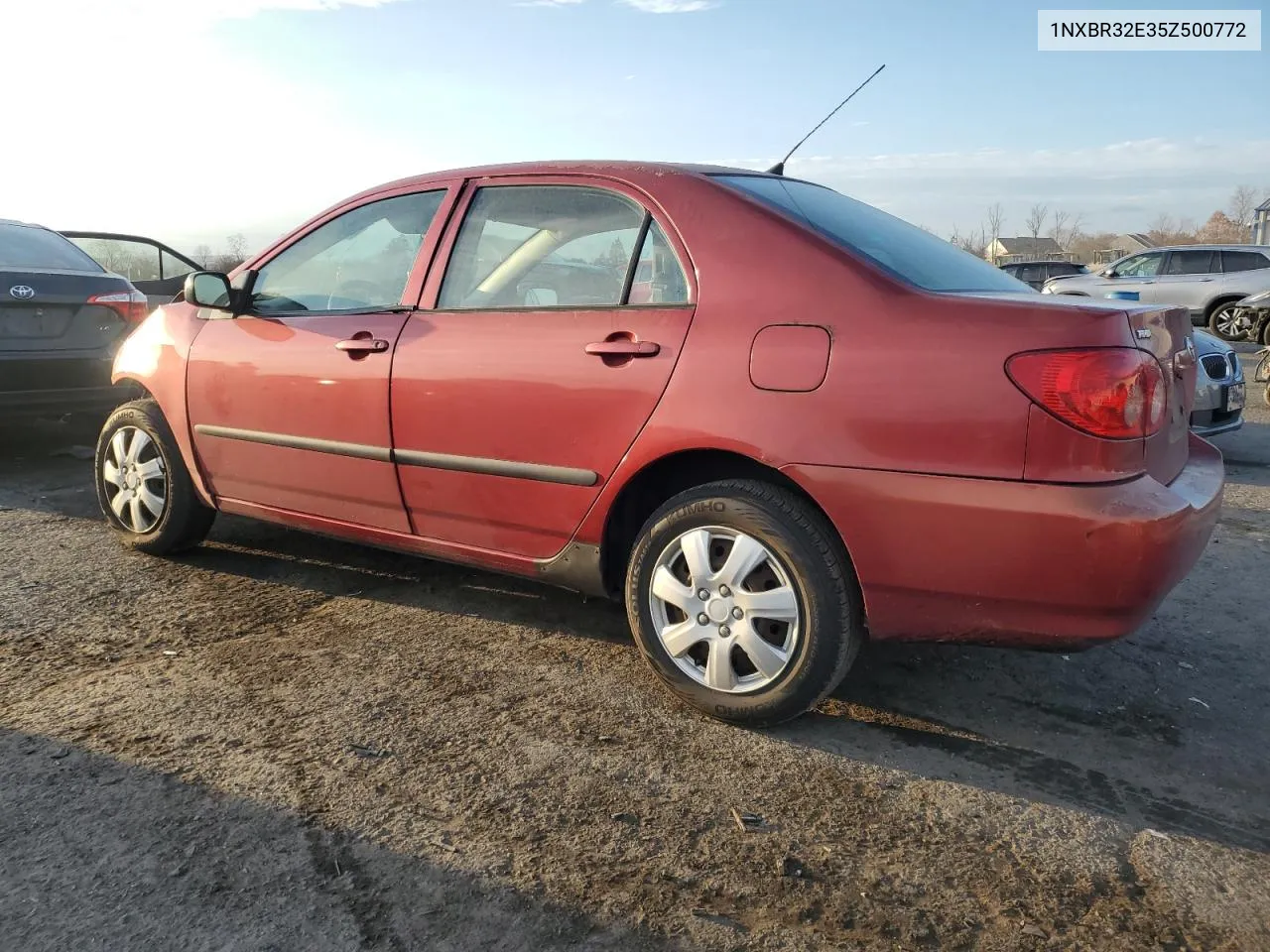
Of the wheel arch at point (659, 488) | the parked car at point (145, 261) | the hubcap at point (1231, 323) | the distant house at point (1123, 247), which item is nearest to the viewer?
the wheel arch at point (659, 488)

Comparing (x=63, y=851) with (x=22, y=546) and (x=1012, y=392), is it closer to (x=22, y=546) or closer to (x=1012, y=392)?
(x=1012, y=392)

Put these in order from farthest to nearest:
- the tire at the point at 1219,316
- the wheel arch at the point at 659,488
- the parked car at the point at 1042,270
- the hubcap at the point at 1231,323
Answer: the parked car at the point at 1042,270 → the tire at the point at 1219,316 → the hubcap at the point at 1231,323 → the wheel arch at the point at 659,488

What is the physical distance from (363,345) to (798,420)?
1643 mm

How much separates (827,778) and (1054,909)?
0.64 metres

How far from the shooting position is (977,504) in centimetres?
240

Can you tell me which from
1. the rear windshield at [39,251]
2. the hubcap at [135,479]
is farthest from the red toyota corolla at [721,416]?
the rear windshield at [39,251]

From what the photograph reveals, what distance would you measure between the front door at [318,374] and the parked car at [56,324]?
2547 millimetres

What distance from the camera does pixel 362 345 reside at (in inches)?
135

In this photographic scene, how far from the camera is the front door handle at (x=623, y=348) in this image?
283 centimetres

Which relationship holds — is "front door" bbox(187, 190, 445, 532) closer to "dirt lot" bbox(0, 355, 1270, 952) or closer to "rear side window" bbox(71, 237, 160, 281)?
"dirt lot" bbox(0, 355, 1270, 952)

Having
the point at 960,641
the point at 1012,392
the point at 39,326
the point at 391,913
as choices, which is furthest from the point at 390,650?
the point at 39,326

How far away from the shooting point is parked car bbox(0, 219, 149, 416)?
5809 millimetres

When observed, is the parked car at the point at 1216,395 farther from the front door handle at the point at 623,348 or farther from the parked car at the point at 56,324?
the parked car at the point at 56,324

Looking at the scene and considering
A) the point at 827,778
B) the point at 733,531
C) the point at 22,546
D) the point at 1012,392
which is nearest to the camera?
the point at 1012,392
